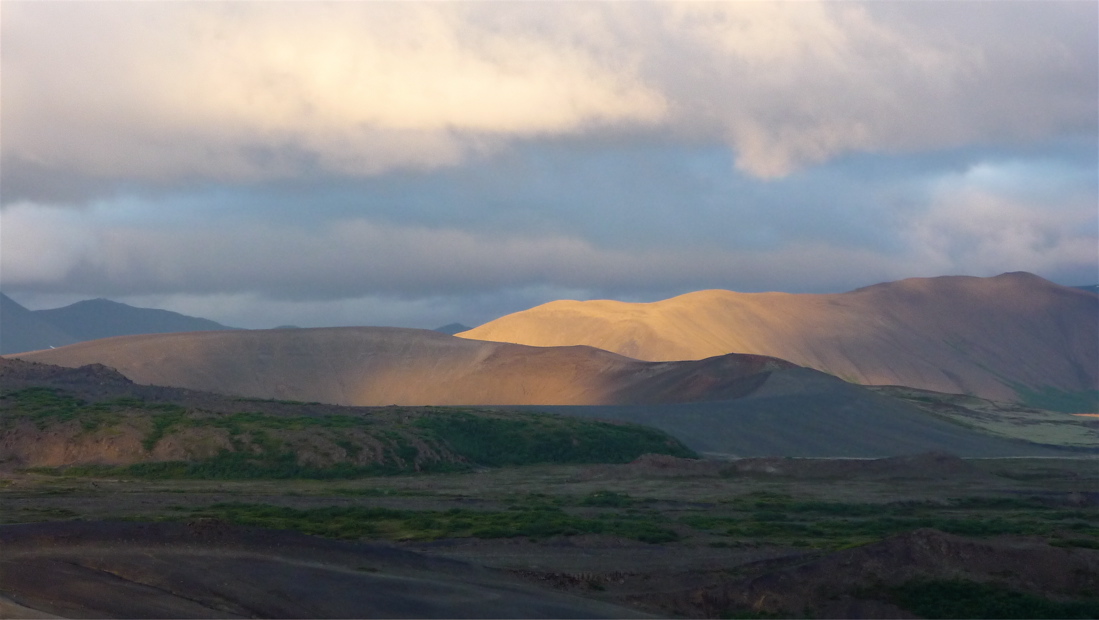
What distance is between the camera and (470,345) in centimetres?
13988

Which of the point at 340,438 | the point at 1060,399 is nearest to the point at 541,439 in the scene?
the point at 340,438

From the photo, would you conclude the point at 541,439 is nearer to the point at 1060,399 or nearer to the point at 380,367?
the point at 380,367

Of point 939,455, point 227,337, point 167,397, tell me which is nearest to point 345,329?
point 227,337

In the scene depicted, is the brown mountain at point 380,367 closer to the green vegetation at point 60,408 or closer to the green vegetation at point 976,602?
the green vegetation at point 60,408

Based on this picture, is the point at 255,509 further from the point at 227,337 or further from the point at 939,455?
the point at 227,337

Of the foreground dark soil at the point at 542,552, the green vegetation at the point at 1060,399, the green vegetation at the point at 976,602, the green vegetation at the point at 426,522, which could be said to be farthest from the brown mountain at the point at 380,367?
the green vegetation at the point at 1060,399

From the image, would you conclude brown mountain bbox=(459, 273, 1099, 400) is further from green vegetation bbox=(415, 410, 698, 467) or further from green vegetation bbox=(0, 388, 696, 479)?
green vegetation bbox=(0, 388, 696, 479)

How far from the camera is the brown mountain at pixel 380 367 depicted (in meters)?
117

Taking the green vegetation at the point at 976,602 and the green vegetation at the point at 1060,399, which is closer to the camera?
the green vegetation at the point at 976,602

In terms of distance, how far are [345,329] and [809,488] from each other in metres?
100

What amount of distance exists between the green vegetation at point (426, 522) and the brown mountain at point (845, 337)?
120112 mm

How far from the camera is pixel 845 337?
179m

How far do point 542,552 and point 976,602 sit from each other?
12.7 metres

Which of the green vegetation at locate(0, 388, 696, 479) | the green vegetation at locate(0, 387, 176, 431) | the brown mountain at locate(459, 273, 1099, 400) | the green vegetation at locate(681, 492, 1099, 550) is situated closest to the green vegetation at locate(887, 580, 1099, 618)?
the green vegetation at locate(681, 492, 1099, 550)
